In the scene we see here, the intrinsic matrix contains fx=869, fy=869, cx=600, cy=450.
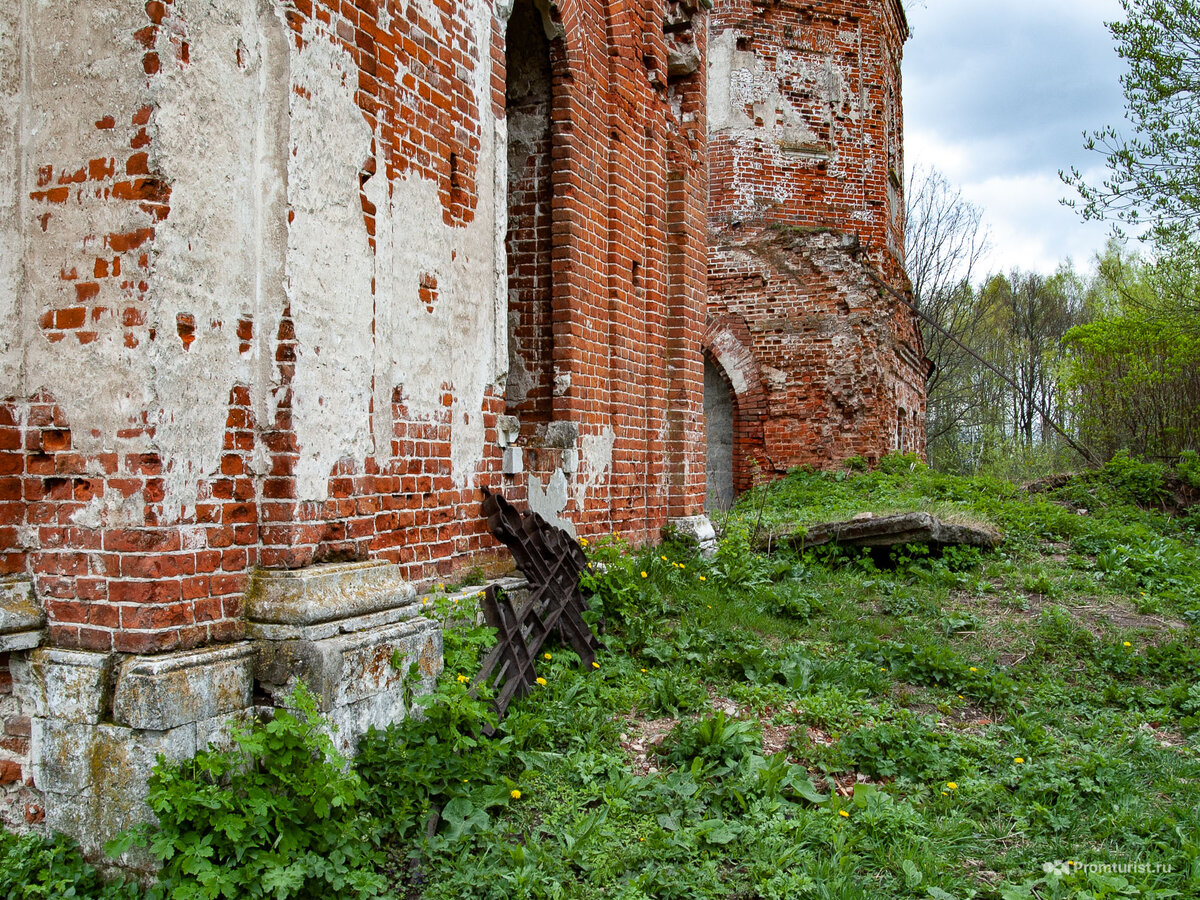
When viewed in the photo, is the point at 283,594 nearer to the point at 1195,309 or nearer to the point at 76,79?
the point at 76,79

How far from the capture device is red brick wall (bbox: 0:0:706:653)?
2969mm

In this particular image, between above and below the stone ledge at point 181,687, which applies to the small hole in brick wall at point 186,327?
above

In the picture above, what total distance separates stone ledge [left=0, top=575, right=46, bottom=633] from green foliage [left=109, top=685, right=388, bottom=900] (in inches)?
28.3

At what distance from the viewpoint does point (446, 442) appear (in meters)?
4.77

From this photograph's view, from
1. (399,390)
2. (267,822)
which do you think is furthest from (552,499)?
(267,822)

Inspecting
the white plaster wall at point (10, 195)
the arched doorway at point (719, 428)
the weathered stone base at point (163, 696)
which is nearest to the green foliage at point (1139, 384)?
the arched doorway at point (719, 428)

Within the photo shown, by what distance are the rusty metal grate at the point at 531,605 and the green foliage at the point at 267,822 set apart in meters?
1.26

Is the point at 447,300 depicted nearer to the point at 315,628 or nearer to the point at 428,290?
the point at 428,290

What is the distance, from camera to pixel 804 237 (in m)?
14.8

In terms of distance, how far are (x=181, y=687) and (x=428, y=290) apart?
241cm

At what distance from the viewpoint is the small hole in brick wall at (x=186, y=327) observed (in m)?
3.02

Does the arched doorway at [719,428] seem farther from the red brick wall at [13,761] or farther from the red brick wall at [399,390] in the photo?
the red brick wall at [13,761]

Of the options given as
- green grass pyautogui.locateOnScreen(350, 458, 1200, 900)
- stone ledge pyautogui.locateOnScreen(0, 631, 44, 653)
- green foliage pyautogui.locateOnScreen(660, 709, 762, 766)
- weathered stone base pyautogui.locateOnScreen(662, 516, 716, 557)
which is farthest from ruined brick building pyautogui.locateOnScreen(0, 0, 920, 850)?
weathered stone base pyautogui.locateOnScreen(662, 516, 716, 557)

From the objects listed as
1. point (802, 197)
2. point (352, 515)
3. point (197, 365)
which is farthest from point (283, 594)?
point (802, 197)
